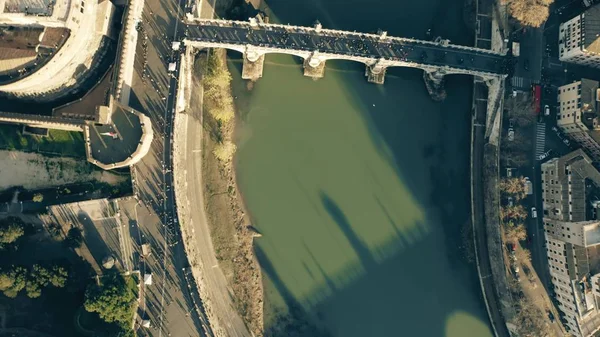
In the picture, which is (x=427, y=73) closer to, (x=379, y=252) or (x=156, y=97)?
(x=379, y=252)

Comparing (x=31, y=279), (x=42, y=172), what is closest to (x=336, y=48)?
(x=42, y=172)

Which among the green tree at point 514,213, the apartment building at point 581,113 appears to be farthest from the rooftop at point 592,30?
the green tree at point 514,213

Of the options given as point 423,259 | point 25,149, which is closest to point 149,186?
point 25,149

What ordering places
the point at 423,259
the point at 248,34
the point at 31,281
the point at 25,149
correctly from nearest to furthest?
the point at 31,281 → the point at 25,149 → the point at 248,34 → the point at 423,259

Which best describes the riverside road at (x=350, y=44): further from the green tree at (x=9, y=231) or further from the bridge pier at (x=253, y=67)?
the green tree at (x=9, y=231)

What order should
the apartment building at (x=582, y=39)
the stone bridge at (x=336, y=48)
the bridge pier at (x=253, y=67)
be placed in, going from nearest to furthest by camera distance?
the apartment building at (x=582, y=39)
the stone bridge at (x=336, y=48)
the bridge pier at (x=253, y=67)

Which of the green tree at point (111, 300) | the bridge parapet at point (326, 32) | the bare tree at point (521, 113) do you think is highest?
the bridge parapet at point (326, 32)
